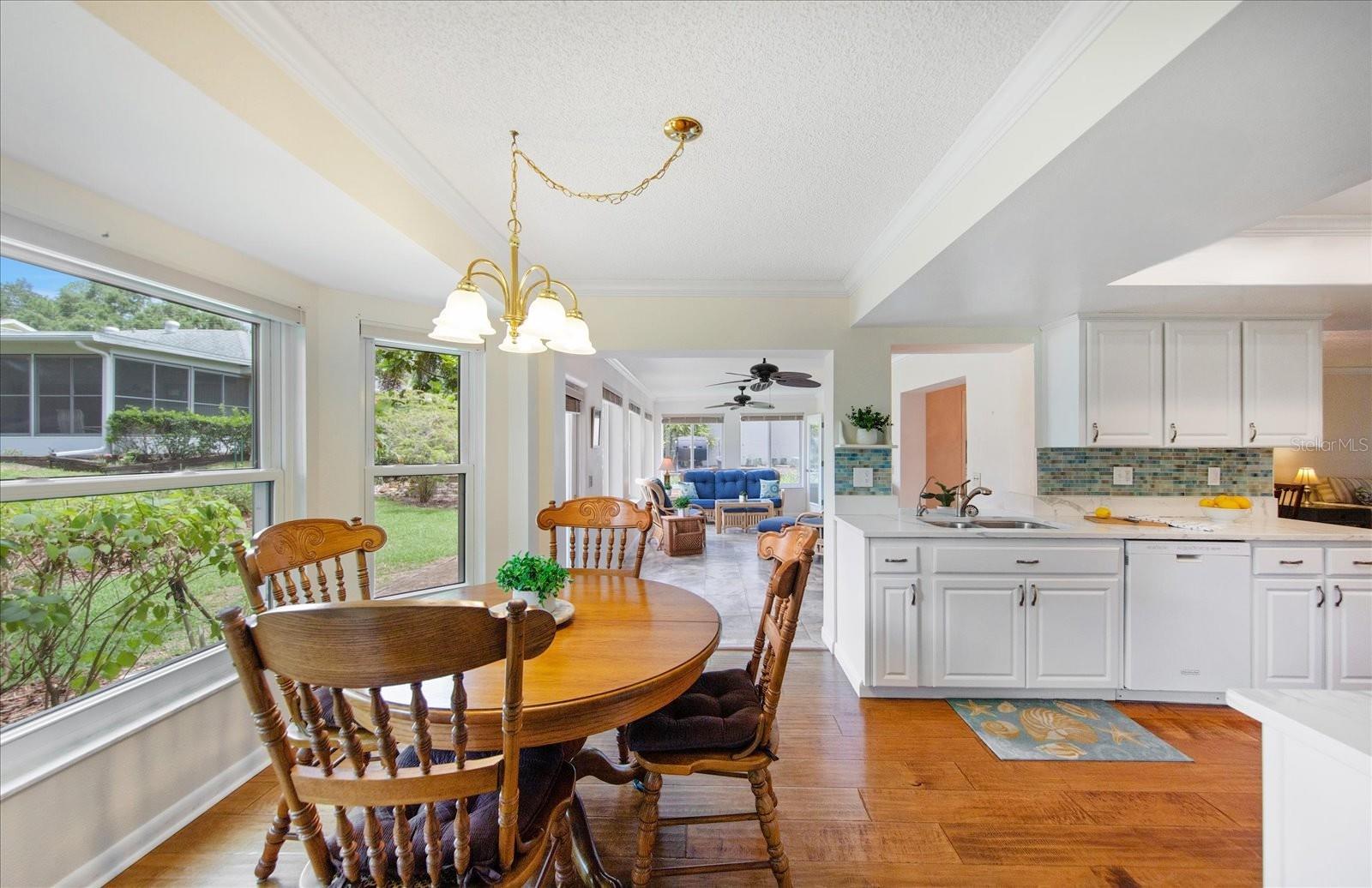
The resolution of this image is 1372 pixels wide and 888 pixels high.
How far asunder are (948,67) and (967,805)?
249 cm

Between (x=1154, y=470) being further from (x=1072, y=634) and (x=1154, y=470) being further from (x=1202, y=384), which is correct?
(x=1072, y=634)


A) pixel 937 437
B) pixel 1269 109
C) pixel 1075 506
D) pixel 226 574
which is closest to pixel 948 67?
pixel 1269 109

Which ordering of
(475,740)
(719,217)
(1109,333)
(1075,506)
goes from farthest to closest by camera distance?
(1075,506) → (1109,333) → (719,217) → (475,740)

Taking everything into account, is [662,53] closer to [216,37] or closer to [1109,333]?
[216,37]

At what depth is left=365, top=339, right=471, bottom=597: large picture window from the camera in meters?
2.77

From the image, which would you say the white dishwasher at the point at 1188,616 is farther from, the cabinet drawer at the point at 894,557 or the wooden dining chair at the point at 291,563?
the wooden dining chair at the point at 291,563

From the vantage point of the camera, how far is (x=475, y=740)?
1.06 m

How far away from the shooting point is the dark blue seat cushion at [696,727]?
4.85 feet

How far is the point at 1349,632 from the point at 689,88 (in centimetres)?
389

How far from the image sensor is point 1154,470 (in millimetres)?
3205

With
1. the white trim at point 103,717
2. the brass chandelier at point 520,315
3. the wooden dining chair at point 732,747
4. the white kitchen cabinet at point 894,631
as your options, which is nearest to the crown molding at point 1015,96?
the brass chandelier at point 520,315

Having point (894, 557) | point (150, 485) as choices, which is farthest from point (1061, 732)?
point (150, 485)

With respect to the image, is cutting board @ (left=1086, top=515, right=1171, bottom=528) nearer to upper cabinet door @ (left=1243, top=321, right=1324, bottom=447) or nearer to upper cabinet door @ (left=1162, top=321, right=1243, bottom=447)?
upper cabinet door @ (left=1162, top=321, right=1243, bottom=447)

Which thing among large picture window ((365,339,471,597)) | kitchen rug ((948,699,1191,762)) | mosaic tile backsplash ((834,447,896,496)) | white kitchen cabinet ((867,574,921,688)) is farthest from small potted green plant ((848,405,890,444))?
large picture window ((365,339,471,597))
